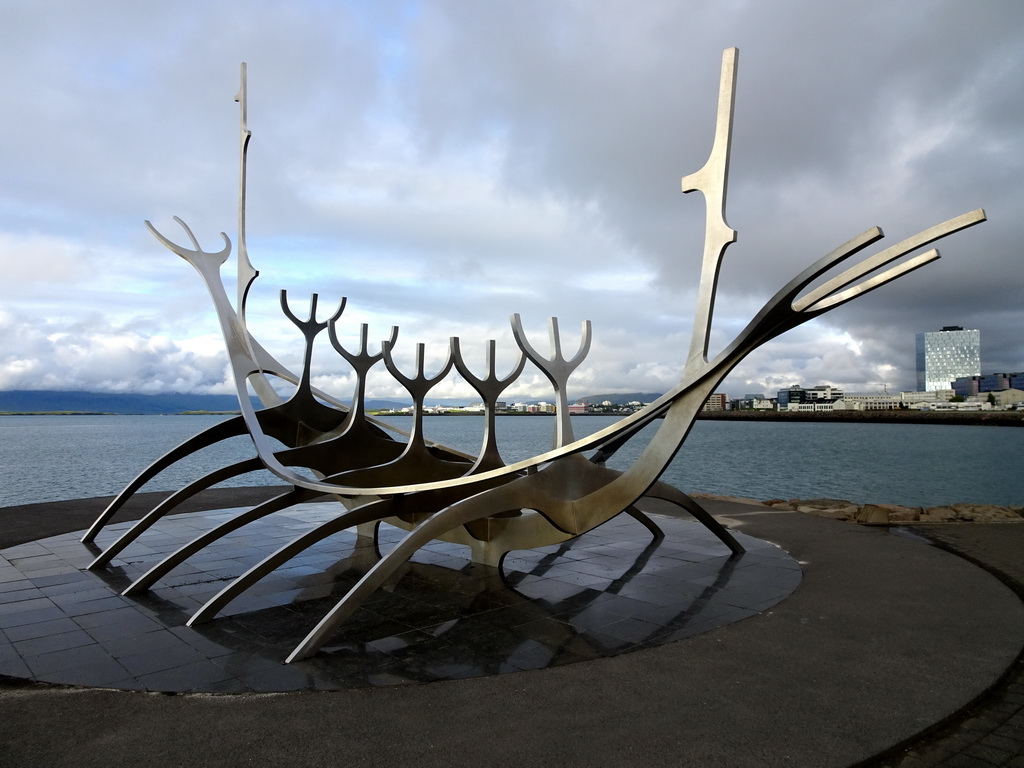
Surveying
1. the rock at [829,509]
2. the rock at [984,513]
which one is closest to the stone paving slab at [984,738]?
the rock at [829,509]

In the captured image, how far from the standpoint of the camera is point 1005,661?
6316mm

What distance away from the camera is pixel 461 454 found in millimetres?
11641

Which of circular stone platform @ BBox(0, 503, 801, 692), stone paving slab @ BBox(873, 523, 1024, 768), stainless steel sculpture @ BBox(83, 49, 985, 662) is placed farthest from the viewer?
stainless steel sculpture @ BBox(83, 49, 985, 662)

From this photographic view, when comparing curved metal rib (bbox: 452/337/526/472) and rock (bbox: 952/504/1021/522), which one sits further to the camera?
rock (bbox: 952/504/1021/522)

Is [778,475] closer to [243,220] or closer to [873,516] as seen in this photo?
[873,516]

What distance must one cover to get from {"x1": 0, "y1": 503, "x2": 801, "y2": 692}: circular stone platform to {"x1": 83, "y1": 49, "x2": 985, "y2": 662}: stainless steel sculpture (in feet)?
1.55

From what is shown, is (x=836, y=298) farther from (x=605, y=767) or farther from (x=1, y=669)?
(x=1, y=669)

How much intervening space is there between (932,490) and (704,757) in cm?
3507

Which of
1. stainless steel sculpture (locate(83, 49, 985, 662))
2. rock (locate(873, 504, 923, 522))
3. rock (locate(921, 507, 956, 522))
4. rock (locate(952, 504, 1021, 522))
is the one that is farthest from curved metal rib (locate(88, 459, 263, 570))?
rock (locate(952, 504, 1021, 522))

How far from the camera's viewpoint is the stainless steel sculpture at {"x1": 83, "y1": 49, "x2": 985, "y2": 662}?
7020 mm

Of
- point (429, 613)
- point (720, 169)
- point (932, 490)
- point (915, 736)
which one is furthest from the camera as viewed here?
point (932, 490)

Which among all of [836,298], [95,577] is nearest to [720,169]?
[836,298]

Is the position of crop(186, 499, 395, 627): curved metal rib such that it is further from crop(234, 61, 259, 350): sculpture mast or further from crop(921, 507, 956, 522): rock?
crop(921, 507, 956, 522): rock

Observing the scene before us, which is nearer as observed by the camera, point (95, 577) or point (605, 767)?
point (605, 767)
